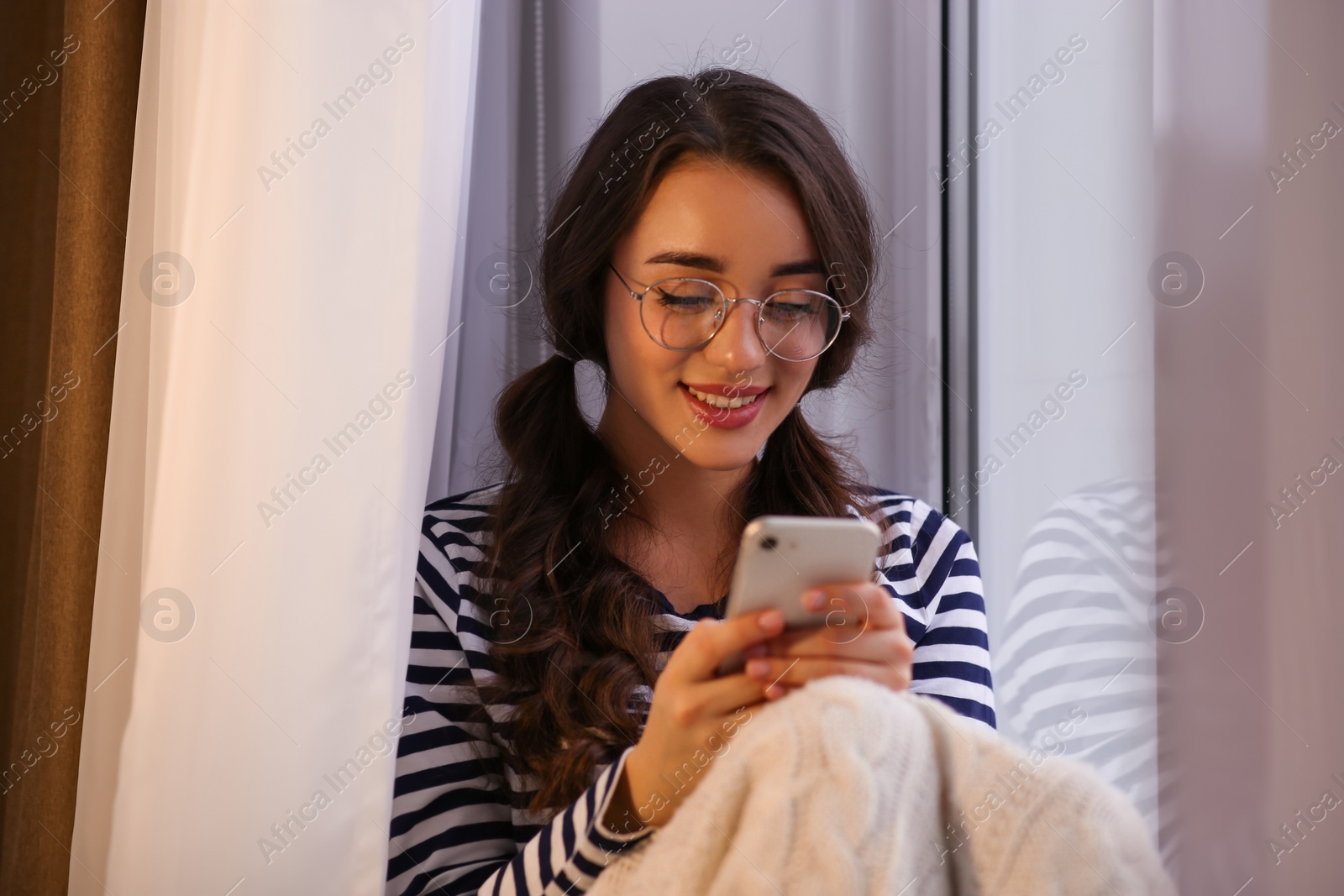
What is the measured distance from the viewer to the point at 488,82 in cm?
134

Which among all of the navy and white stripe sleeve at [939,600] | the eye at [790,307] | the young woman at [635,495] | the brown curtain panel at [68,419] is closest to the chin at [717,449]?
the young woman at [635,495]

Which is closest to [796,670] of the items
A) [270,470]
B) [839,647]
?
[839,647]

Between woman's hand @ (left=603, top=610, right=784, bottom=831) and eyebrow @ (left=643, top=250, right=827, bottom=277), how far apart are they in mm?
419

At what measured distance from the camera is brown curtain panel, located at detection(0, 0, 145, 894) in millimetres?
884

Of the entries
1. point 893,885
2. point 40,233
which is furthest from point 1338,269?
point 40,233

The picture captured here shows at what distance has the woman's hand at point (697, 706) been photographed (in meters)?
0.72

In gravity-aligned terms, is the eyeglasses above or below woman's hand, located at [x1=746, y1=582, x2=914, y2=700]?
above

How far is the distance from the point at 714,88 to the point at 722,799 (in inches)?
31.3

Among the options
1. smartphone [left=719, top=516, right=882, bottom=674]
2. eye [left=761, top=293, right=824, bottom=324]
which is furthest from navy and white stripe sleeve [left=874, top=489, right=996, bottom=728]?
smartphone [left=719, top=516, right=882, bottom=674]

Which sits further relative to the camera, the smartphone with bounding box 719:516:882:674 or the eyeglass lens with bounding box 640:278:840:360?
the eyeglass lens with bounding box 640:278:840:360

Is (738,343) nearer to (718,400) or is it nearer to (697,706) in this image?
(718,400)

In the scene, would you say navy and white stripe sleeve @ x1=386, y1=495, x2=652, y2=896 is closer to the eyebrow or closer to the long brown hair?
the long brown hair

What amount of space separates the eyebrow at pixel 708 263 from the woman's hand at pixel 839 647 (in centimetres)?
40

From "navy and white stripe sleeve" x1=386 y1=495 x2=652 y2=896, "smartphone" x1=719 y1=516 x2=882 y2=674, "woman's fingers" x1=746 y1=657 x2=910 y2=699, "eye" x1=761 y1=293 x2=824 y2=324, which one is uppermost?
"eye" x1=761 y1=293 x2=824 y2=324
